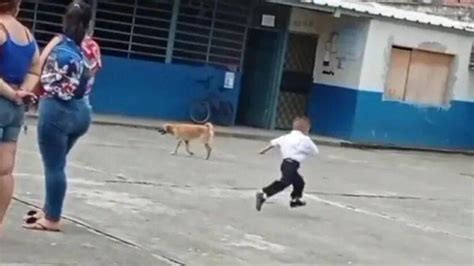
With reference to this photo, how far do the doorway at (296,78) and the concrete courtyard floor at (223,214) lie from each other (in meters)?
6.92

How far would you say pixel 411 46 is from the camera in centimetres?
2550

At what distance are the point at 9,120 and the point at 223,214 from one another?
4.16m

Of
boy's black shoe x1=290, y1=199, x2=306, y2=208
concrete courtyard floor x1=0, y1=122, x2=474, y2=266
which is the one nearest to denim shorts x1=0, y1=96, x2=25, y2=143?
concrete courtyard floor x1=0, y1=122, x2=474, y2=266

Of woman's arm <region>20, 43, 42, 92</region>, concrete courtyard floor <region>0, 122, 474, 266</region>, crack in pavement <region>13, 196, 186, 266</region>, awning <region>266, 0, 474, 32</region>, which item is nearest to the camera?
woman's arm <region>20, 43, 42, 92</region>

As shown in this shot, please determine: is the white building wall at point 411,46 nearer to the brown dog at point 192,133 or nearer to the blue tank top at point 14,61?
the brown dog at point 192,133

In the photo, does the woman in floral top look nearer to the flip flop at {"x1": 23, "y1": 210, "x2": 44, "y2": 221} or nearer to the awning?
the flip flop at {"x1": 23, "y1": 210, "x2": 44, "y2": 221}

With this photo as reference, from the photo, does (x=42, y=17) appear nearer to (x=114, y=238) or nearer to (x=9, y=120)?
(x=114, y=238)

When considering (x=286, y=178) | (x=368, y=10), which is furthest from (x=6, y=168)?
(x=368, y=10)

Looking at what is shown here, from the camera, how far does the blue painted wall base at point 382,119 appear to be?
25.0 meters

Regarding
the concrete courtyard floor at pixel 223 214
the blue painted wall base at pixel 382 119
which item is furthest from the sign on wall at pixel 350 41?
the concrete courtyard floor at pixel 223 214

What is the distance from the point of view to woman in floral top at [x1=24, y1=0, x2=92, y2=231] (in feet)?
26.6

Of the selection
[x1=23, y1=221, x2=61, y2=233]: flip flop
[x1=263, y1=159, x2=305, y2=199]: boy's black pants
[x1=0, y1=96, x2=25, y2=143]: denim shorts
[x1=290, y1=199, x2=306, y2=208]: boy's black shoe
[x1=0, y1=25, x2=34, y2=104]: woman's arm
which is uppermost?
[x1=0, y1=25, x2=34, y2=104]: woman's arm

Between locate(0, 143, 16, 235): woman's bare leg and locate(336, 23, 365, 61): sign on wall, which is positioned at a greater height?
locate(336, 23, 365, 61): sign on wall

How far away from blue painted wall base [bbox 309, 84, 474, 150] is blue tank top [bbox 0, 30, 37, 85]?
17.9 metres
